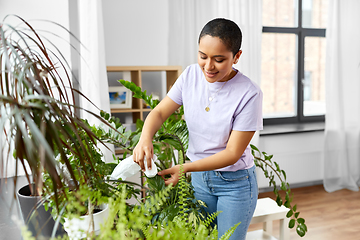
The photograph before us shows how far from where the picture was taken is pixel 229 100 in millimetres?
1258

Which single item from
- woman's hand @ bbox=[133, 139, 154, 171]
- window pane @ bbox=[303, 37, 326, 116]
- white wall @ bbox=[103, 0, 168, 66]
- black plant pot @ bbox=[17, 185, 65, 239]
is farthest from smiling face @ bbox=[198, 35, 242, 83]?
window pane @ bbox=[303, 37, 326, 116]

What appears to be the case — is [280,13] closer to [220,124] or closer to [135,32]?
[135,32]

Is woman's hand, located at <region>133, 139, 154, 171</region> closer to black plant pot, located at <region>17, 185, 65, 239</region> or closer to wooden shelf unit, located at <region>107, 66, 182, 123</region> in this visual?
black plant pot, located at <region>17, 185, 65, 239</region>

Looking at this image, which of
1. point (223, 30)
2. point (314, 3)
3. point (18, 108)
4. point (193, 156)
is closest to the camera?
point (18, 108)

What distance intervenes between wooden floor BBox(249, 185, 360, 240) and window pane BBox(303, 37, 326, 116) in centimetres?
107

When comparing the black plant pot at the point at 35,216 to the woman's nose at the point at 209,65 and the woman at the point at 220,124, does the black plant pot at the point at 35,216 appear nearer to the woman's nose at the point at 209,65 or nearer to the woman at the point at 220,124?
the woman at the point at 220,124

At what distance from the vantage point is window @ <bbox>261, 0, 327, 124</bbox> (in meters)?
3.88

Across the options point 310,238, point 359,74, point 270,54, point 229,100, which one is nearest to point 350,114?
point 359,74

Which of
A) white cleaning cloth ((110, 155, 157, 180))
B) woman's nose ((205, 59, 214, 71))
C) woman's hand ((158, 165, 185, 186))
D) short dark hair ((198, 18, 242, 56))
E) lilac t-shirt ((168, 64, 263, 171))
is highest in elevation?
short dark hair ((198, 18, 242, 56))

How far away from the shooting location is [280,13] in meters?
3.87

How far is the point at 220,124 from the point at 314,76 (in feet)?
11.1

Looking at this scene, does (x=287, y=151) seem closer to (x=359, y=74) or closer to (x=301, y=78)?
(x=301, y=78)

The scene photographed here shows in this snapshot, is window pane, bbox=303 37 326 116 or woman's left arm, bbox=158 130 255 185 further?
window pane, bbox=303 37 326 116

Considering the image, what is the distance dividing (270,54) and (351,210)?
199cm
